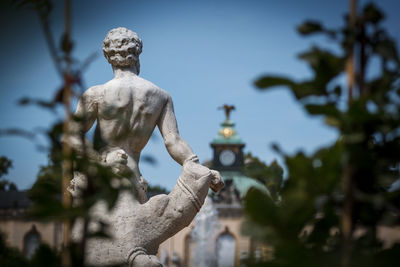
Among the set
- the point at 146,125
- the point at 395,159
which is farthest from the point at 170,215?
the point at 395,159

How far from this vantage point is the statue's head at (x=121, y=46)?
269 inches

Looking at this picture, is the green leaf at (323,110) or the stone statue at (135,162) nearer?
the green leaf at (323,110)

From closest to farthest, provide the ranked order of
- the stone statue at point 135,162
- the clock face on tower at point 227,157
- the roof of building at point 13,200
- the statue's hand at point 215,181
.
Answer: the stone statue at point 135,162, the statue's hand at point 215,181, the roof of building at point 13,200, the clock face on tower at point 227,157

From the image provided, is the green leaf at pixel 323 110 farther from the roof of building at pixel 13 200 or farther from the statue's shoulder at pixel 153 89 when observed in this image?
the roof of building at pixel 13 200

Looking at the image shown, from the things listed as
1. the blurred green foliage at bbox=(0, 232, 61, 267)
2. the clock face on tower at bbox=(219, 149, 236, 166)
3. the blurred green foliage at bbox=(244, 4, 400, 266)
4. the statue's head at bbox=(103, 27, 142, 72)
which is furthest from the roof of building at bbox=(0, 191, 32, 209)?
the blurred green foliage at bbox=(244, 4, 400, 266)

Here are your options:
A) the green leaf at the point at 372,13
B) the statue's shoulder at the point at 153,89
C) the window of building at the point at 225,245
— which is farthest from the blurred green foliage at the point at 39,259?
the window of building at the point at 225,245

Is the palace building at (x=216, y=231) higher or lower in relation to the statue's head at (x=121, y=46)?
higher

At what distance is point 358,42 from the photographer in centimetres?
355

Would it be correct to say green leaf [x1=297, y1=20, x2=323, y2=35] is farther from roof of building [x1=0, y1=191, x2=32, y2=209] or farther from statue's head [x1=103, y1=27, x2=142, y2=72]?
roof of building [x1=0, y1=191, x2=32, y2=209]

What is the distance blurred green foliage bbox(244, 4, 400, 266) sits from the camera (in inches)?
131

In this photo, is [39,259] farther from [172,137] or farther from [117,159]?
[172,137]


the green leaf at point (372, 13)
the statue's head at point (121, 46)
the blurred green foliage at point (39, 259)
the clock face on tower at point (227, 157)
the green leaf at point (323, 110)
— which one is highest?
the clock face on tower at point (227, 157)

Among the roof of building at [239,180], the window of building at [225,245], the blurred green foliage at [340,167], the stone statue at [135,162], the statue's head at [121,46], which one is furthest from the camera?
the roof of building at [239,180]

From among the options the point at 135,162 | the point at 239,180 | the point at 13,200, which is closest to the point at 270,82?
the point at 135,162
